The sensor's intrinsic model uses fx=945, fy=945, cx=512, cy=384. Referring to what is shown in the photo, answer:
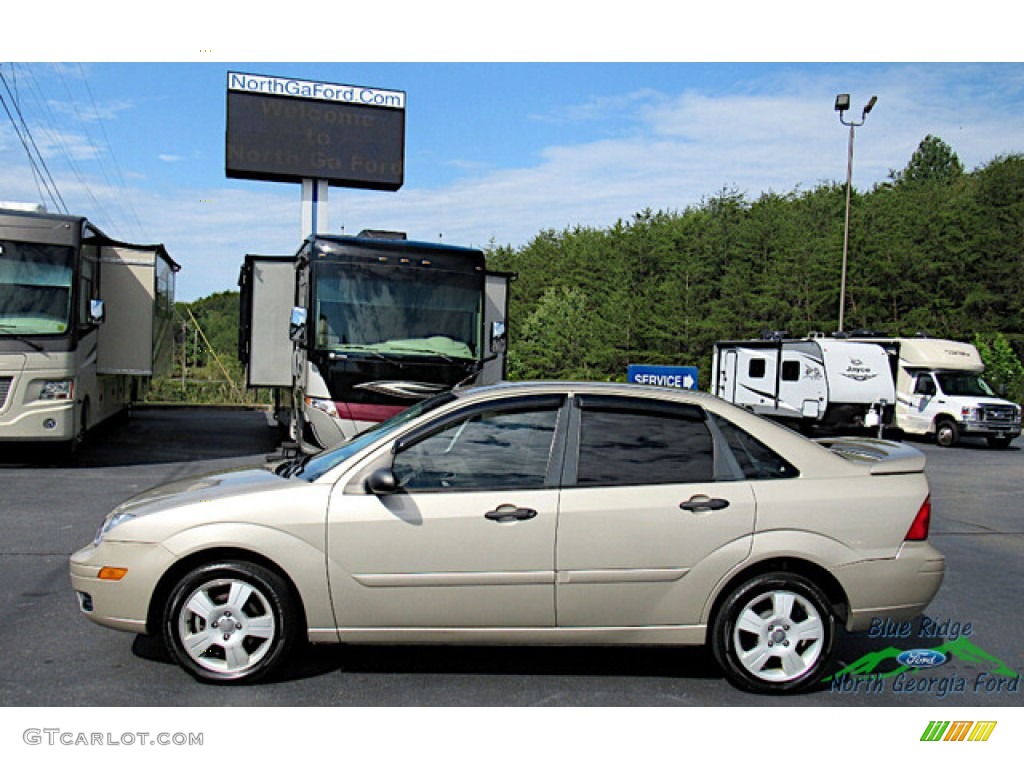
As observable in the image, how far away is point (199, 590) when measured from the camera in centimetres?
482

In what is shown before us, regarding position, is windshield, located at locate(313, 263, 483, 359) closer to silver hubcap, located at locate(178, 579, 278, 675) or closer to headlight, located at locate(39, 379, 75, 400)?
headlight, located at locate(39, 379, 75, 400)

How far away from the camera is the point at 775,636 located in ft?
16.2

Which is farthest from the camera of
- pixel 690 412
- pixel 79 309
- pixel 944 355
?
pixel 944 355

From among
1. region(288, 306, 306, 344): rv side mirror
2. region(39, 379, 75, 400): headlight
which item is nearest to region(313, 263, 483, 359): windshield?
region(288, 306, 306, 344): rv side mirror

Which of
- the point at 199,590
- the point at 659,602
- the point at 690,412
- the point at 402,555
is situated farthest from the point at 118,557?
the point at 690,412

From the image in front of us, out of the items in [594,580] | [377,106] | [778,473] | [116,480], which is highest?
[377,106]

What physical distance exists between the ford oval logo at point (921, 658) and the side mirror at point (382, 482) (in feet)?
10.6

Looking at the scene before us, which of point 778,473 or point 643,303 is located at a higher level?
point 643,303

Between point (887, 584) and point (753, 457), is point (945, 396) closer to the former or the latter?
point (887, 584)

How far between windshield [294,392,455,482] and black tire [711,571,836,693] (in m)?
1.93

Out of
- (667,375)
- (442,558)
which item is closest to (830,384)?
(667,375)

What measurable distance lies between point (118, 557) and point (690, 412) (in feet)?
10.3
